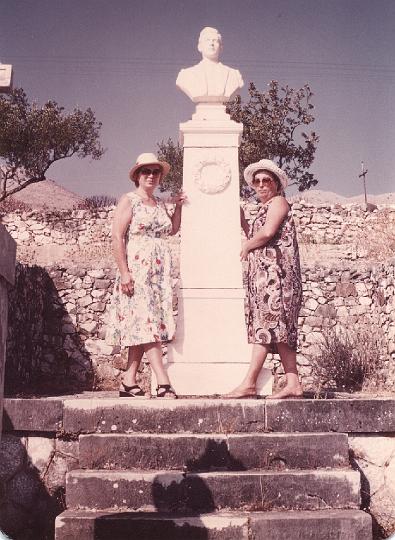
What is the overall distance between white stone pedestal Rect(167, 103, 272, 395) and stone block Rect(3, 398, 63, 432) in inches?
50.9

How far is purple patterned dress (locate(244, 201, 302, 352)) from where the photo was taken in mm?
4902

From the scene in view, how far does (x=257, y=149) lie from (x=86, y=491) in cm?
2158

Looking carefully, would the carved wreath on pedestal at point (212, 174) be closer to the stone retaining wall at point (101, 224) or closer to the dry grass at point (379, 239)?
the dry grass at point (379, 239)

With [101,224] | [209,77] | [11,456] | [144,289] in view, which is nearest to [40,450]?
[11,456]

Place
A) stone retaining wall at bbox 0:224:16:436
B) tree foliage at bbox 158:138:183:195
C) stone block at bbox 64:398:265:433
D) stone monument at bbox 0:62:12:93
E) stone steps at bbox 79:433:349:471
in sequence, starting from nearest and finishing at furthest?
stone retaining wall at bbox 0:224:16:436
stone monument at bbox 0:62:12:93
stone steps at bbox 79:433:349:471
stone block at bbox 64:398:265:433
tree foliage at bbox 158:138:183:195

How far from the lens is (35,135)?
2120 centimetres

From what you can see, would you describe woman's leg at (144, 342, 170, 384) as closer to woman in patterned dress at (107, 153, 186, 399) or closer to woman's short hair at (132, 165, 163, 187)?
woman in patterned dress at (107, 153, 186, 399)

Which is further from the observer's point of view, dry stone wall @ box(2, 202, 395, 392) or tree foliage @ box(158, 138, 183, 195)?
tree foliage @ box(158, 138, 183, 195)

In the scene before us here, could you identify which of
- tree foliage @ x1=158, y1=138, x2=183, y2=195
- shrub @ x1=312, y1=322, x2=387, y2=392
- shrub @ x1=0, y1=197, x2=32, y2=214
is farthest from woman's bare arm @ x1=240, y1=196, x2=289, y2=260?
tree foliage @ x1=158, y1=138, x2=183, y2=195

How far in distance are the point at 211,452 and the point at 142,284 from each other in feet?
5.14

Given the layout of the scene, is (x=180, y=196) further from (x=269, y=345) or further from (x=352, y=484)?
(x=352, y=484)

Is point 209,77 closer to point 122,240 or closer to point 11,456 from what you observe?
point 122,240

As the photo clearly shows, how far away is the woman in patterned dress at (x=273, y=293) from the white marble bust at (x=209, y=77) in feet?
4.41

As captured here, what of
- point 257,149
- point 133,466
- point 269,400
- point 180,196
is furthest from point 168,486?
point 257,149
